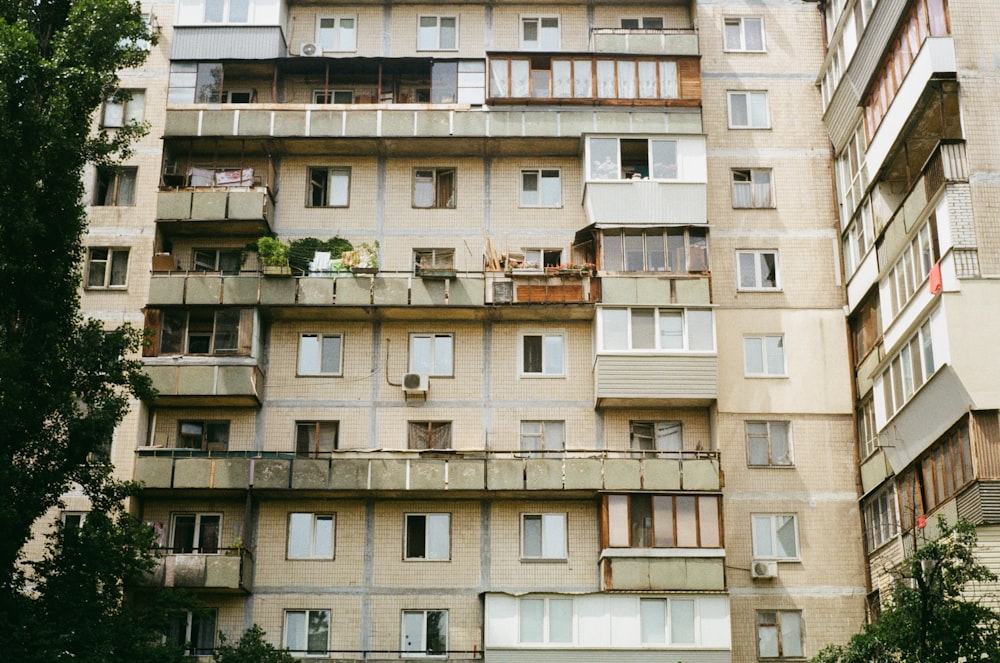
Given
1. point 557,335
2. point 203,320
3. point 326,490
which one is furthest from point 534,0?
point 326,490

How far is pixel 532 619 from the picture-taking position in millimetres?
34094

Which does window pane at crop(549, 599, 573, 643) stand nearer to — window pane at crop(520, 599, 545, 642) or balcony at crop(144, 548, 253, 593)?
window pane at crop(520, 599, 545, 642)

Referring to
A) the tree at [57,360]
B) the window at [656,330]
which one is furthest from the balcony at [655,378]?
the tree at [57,360]

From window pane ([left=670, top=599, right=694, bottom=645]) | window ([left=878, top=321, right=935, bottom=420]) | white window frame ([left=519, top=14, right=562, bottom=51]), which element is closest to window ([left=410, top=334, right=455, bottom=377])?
window pane ([left=670, top=599, right=694, bottom=645])

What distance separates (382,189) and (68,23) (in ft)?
36.0

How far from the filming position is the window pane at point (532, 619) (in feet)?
111

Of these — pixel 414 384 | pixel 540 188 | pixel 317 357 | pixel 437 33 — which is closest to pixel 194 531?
pixel 317 357

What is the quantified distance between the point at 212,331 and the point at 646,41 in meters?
15.6

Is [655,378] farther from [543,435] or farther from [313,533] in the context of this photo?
[313,533]

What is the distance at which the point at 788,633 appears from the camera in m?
34.7

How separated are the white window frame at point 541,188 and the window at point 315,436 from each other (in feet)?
28.7

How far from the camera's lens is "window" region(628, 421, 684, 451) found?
120 ft

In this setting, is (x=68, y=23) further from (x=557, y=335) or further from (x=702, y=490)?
(x=702, y=490)

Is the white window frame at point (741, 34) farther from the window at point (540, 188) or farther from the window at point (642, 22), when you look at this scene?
the window at point (540, 188)
